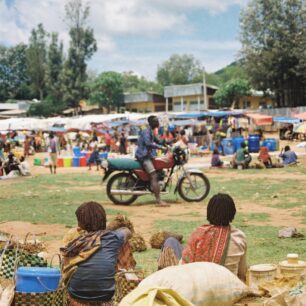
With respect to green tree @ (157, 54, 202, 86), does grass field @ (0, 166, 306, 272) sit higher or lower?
lower

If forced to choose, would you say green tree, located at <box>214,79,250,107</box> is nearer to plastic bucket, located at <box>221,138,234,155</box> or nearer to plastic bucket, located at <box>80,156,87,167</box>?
plastic bucket, located at <box>221,138,234,155</box>

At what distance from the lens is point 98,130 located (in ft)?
144

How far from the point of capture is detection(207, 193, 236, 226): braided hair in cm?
525

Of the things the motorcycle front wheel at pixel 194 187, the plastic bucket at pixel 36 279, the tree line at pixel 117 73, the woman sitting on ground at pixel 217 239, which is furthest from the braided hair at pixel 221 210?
the tree line at pixel 117 73

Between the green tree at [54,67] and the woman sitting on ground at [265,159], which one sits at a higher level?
the green tree at [54,67]

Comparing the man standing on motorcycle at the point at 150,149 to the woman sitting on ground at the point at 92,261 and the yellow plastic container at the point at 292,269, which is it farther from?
the woman sitting on ground at the point at 92,261

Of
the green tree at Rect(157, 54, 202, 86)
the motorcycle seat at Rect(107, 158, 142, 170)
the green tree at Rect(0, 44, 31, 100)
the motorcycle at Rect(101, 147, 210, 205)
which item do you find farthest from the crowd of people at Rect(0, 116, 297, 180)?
the green tree at Rect(157, 54, 202, 86)

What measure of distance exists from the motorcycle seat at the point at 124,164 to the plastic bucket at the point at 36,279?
831 centimetres

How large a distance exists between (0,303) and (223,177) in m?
15.4

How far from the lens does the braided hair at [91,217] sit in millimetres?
5113

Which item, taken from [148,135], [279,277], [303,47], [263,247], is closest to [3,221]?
[148,135]

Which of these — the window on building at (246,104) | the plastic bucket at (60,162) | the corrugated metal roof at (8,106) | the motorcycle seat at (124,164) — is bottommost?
the plastic bucket at (60,162)

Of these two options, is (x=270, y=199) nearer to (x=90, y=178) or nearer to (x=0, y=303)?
(x=90, y=178)

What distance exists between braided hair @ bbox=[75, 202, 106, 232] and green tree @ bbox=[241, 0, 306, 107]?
4606 cm
